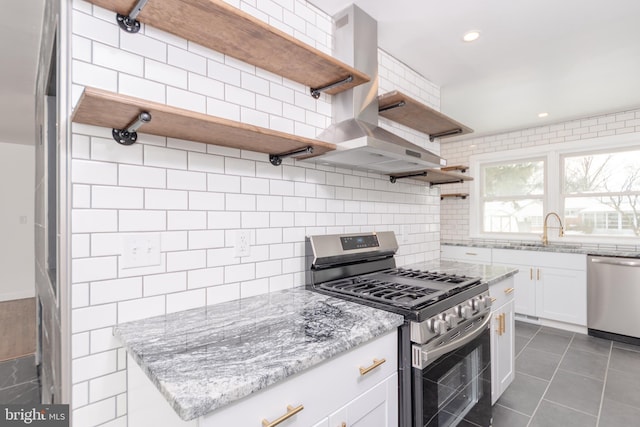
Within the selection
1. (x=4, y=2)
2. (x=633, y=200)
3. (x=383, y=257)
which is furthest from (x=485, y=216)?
(x=4, y=2)

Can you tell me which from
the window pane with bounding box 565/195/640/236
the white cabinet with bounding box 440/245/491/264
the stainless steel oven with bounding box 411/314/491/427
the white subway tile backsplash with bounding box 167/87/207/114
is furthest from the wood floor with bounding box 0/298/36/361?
the window pane with bounding box 565/195/640/236

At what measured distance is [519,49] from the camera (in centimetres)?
230

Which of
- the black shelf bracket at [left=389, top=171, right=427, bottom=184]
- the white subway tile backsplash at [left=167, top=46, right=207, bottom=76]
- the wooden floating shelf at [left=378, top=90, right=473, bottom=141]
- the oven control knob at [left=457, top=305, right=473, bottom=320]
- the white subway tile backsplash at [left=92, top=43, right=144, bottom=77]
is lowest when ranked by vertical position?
the oven control knob at [left=457, top=305, right=473, bottom=320]

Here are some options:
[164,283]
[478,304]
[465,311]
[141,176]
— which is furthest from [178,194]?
[478,304]

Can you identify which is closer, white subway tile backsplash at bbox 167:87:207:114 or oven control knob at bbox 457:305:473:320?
white subway tile backsplash at bbox 167:87:207:114

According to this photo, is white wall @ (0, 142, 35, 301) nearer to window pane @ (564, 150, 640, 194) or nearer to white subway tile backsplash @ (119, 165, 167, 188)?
white subway tile backsplash @ (119, 165, 167, 188)

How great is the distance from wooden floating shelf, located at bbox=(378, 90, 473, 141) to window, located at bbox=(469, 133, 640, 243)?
2327 mm

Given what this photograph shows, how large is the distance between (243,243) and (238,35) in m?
0.90

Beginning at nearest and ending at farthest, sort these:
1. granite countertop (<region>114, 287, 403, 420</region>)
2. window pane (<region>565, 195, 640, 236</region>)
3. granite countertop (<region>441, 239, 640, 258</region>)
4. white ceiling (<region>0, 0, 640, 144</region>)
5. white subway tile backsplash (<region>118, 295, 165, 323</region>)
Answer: granite countertop (<region>114, 287, 403, 420</region>) < white subway tile backsplash (<region>118, 295, 165, 323</region>) < white ceiling (<region>0, 0, 640, 144</region>) < granite countertop (<region>441, 239, 640, 258</region>) < window pane (<region>565, 195, 640, 236</region>)

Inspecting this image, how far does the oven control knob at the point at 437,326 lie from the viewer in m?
1.32

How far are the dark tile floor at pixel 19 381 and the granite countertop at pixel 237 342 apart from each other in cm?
197

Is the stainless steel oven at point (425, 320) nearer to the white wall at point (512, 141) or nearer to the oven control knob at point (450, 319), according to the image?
the oven control knob at point (450, 319)

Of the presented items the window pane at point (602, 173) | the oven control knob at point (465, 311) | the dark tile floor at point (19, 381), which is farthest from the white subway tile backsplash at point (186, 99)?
the window pane at point (602, 173)

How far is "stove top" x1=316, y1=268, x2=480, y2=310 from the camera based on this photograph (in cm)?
143
